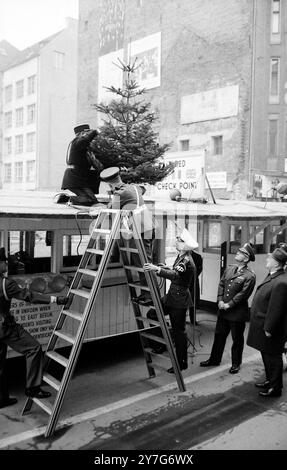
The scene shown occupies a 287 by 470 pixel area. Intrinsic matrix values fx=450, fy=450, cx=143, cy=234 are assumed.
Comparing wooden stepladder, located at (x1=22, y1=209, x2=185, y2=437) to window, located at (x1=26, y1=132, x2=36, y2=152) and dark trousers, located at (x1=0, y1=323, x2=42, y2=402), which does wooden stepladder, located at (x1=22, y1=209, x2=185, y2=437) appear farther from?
window, located at (x1=26, y1=132, x2=36, y2=152)

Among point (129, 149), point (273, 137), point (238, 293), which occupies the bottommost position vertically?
point (238, 293)

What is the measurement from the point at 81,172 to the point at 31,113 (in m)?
45.1

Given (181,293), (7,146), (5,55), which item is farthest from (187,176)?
(5,55)

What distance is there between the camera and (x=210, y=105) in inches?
1117

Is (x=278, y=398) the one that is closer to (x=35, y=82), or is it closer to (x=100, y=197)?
(x=100, y=197)

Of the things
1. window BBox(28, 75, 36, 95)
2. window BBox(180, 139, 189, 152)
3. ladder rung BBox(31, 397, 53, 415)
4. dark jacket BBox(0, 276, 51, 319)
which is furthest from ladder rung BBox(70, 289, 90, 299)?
window BBox(28, 75, 36, 95)

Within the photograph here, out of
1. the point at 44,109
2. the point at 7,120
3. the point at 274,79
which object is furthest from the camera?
the point at 7,120

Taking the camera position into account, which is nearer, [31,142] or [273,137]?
[273,137]

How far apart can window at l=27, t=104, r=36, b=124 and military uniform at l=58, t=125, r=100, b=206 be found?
145 feet

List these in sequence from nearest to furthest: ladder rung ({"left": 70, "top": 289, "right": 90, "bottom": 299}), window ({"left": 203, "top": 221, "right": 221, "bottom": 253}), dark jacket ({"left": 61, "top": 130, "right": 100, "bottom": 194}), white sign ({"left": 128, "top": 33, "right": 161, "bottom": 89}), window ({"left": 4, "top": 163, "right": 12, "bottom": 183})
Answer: ladder rung ({"left": 70, "top": 289, "right": 90, "bottom": 299}) → dark jacket ({"left": 61, "top": 130, "right": 100, "bottom": 194}) → window ({"left": 203, "top": 221, "right": 221, "bottom": 253}) → white sign ({"left": 128, "top": 33, "right": 161, "bottom": 89}) → window ({"left": 4, "top": 163, "right": 12, "bottom": 183})

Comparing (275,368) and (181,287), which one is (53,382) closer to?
(181,287)

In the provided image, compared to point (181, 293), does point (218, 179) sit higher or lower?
higher

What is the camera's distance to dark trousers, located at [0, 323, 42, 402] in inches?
214

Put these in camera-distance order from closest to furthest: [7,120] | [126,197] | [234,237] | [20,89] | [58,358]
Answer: [58,358], [126,197], [234,237], [20,89], [7,120]
